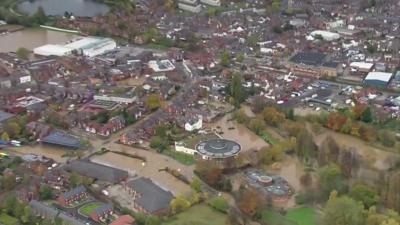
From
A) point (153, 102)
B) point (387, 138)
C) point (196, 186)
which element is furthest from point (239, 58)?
point (196, 186)

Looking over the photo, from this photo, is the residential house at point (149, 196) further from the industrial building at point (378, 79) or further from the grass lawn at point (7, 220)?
the industrial building at point (378, 79)

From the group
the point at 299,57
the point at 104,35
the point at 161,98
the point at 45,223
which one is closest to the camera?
the point at 45,223

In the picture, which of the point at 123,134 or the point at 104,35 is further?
the point at 104,35

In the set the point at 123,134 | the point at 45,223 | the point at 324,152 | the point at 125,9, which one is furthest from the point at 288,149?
the point at 125,9

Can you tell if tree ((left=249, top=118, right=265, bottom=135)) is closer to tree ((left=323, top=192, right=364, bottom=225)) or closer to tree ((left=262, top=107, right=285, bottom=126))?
tree ((left=262, top=107, right=285, bottom=126))

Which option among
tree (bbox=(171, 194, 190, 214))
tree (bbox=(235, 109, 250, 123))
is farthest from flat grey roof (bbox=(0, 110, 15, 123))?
tree (bbox=(171, 194, 190, 214))

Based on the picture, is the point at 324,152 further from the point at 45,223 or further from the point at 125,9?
the point at 125,9
